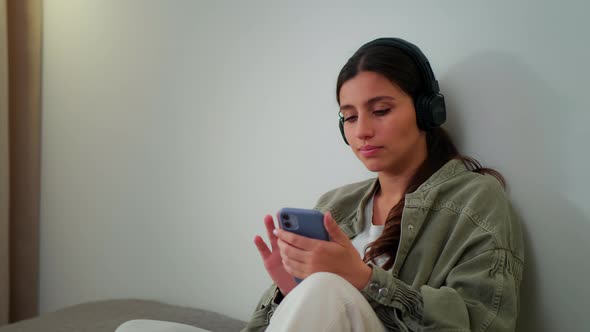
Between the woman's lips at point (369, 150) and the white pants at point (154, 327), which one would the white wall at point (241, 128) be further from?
the white pants at point (154, 327)

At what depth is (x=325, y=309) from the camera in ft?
2.53

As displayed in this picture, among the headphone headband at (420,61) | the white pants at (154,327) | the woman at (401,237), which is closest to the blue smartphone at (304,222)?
the woman at (401,237)

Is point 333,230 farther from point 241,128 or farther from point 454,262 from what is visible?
point 241,128

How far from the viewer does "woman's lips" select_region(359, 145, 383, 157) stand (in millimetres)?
1102

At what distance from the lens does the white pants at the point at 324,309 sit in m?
0.76

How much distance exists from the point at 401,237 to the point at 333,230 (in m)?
0.22

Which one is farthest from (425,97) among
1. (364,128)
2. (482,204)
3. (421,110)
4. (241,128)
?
(241,128)

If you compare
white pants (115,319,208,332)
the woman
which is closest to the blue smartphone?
the woman

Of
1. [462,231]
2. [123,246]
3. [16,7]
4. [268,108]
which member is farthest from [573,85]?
[16,7]

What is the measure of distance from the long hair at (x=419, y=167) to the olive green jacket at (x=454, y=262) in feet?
0.12

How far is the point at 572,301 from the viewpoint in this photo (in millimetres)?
1002

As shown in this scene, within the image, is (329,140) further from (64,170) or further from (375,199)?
(64,170)

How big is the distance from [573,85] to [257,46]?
846 millimetres

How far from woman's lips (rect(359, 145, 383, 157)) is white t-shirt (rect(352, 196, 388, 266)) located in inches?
6.5
